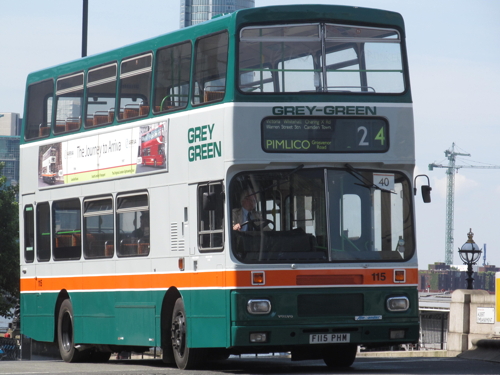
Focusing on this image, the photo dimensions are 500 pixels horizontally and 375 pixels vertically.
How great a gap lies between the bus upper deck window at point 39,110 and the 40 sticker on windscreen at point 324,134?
20.3 ft

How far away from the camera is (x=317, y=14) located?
14.1 meters

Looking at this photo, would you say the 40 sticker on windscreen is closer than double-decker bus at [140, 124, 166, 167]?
Yes

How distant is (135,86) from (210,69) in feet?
7.21

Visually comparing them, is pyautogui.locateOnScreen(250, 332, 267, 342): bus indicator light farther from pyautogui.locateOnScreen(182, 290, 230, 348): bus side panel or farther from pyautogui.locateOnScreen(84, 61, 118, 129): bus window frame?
pyautogui.locateOnScreen(84, 61, 118, 129): bus window frame

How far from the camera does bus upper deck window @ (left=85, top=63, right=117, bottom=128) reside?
16.9m

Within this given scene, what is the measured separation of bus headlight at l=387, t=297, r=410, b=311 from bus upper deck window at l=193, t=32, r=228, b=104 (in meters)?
3.39

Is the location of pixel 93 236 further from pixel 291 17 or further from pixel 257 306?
pixel 291 17

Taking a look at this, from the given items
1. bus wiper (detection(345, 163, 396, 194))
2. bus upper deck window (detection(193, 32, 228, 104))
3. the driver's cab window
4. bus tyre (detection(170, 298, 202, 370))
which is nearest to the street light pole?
bus upper deck window (detection(193, 32, 228, 104))

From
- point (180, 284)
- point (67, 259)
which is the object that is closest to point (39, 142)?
point (67, 259)

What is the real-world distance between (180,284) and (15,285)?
108 ft

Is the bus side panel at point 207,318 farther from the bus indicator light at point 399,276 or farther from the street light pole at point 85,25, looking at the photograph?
the street light pole at point 85,25

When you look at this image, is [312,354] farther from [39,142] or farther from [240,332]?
[39,142]

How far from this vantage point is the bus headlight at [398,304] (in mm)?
14109

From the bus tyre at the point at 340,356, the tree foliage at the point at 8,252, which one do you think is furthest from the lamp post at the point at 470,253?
the tree foliage at the point at 8,252
